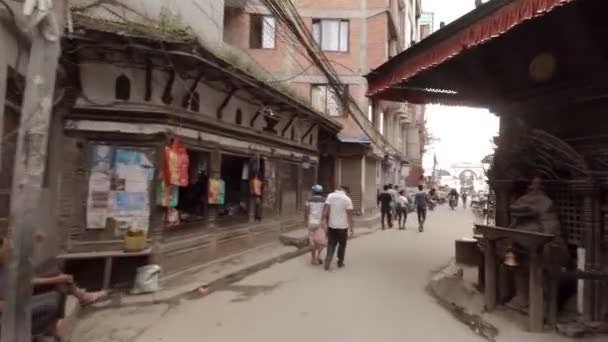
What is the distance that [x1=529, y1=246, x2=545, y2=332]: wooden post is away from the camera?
5070 mm

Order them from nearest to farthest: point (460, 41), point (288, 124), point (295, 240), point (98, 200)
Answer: point (460, 41)
point (98, 200)
point (295, 240)
point (288, 124)

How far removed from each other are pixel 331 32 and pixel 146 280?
18.9 m

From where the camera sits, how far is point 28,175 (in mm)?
3805

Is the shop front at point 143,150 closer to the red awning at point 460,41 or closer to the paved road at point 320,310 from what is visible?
the paved road at point 320,310

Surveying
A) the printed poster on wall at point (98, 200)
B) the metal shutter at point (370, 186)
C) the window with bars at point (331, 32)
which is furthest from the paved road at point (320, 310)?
the window with bars at point (331, 32)

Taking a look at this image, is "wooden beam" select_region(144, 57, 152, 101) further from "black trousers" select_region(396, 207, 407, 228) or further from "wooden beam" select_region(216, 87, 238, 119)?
A: "black trousers" select_region(396, 207, 407, 228)

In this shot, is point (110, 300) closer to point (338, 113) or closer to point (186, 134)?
point (186, 134)

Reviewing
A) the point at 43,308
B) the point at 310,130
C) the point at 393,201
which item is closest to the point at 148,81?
the point at 43,308

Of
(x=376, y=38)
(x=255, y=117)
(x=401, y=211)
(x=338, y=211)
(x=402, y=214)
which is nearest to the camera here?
(x=338, y=211)

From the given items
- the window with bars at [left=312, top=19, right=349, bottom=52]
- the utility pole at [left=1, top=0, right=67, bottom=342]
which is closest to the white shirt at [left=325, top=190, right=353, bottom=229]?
the utility pole at [left=1, top=0, right=67, bottom=342]

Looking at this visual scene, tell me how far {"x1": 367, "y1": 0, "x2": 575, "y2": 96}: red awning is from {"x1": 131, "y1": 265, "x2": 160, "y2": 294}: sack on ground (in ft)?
16.2

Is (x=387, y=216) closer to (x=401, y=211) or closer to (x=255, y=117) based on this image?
(x=401, y=211)

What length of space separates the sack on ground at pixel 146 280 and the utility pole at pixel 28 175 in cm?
324

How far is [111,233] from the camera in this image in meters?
7.34
